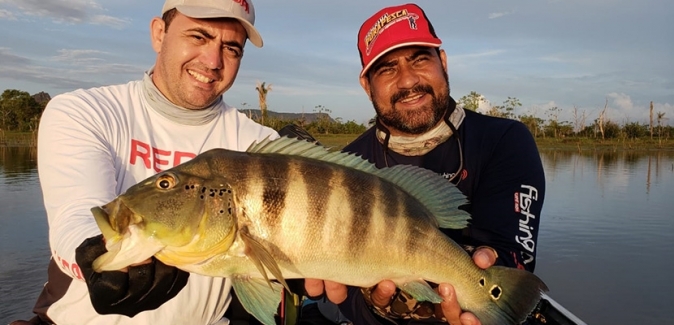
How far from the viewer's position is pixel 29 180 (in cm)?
1886

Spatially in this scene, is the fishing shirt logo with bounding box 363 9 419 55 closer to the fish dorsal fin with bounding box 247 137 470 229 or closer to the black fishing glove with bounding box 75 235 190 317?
the fish dorsal fin with bounding box 247 137 470 229

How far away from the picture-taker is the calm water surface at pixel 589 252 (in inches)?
293

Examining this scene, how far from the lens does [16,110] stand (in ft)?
183

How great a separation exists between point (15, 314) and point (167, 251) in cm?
615

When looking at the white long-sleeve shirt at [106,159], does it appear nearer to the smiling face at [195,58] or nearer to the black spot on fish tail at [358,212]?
the smiling face at [195,58]

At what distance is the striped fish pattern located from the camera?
6.31ft

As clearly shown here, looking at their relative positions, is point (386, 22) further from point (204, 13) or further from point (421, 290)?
point (421, 290)

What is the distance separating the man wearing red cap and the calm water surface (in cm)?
487

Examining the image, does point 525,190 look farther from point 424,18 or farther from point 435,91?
point 424,18

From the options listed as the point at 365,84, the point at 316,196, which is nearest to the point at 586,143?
the point at 365,84

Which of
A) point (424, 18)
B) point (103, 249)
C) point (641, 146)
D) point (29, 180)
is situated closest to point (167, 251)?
point (103, 249)

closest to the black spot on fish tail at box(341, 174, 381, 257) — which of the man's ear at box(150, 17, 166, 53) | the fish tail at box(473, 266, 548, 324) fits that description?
the fish tail at box(473, 266, 548, 324)

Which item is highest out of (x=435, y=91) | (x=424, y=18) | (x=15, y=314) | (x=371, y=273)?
(x=424, y=18)

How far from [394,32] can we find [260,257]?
2169 millimetres
